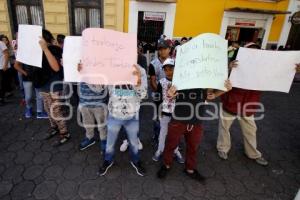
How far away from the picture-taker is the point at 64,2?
905 centimetres

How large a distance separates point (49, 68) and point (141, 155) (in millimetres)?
2245

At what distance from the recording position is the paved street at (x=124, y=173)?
3078 mm

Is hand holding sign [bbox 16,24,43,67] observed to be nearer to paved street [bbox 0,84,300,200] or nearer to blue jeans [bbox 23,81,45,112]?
blue jeans [bbox 23,81,45,112]

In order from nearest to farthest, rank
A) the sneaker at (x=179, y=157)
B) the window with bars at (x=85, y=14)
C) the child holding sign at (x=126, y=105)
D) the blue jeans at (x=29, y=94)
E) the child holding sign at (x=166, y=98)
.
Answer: the child holding sign at (x=126, y=105), the child holding sign at (x=166, y=98), the sneaker at (x=179, y=157), the blue jeans at (x=29, y=94), the window with bars at (x=85, y=14)

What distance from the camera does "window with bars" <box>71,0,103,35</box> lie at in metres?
9.44

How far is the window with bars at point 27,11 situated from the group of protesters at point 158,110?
19.3 feet

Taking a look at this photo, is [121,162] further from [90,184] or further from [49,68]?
[49,68]

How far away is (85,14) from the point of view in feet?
31.5

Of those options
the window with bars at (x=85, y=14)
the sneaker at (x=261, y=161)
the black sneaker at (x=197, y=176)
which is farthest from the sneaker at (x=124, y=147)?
the window with bars at (x=85, y=14)

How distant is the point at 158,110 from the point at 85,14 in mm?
7600

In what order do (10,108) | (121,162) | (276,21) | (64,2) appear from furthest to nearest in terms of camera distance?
(276,21) → (64,2) → (10,108) → (121,162)

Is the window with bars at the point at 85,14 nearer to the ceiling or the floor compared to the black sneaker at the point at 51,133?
nearer to the ceiling

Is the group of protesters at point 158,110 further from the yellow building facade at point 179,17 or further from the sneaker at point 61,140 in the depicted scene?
the yellow building facade at point 179,17

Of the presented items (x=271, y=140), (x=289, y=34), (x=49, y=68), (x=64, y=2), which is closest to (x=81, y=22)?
(x=64, y=2)
